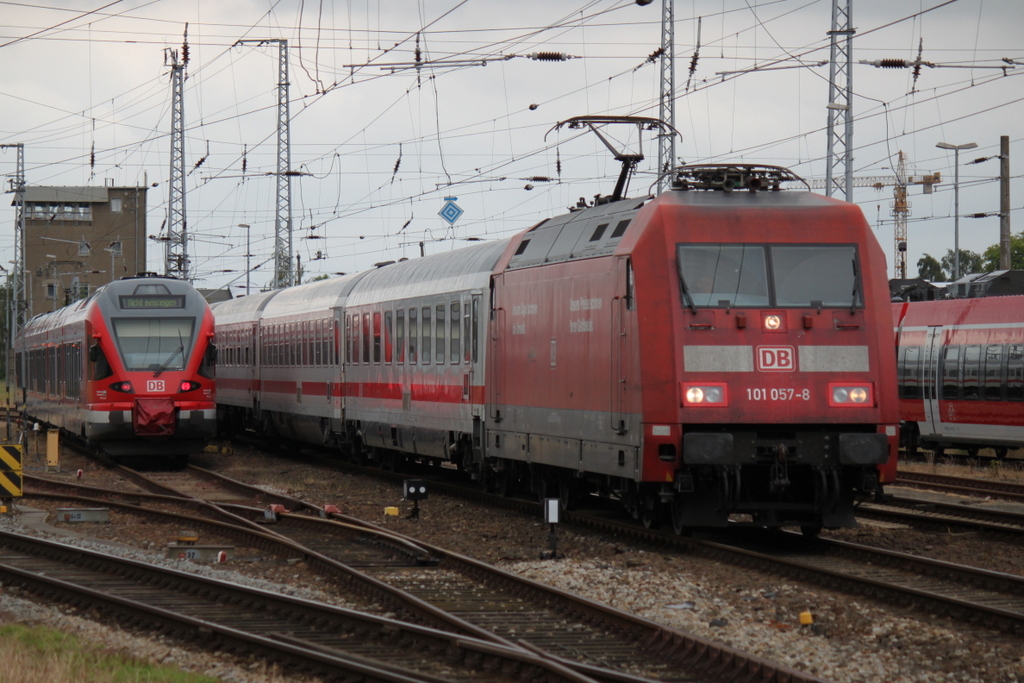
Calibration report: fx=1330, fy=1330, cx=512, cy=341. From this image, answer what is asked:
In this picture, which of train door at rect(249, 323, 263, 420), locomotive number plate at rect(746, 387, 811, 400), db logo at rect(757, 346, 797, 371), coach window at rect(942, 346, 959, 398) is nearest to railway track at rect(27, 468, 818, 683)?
locomotive number plate at rect(746, 387, 811, 400)

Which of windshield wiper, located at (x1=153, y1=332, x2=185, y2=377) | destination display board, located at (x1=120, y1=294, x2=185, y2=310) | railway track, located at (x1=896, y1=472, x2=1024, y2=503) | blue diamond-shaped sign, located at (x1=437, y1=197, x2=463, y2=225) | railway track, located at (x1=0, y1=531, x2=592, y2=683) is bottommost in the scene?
railway track, located at (x1=0, y1=531, x2=592, y2=683)

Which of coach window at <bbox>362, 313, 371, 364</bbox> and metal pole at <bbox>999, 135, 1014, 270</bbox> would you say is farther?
metal pole at <bbox>999, 135, 1014, 270</bbox>

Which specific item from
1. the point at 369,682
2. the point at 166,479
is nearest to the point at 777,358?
the point at 369,682

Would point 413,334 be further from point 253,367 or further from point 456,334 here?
point 253,367

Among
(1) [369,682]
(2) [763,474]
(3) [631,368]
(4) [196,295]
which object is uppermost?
(4) [196,295]

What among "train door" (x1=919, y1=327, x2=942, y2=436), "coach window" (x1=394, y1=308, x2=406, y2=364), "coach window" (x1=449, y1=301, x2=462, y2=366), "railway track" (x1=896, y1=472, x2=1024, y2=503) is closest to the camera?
"coach window" (x1=449, y1=301, x2=462, y2=366)

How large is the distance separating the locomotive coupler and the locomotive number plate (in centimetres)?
49

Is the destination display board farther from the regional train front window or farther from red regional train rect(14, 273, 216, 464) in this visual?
the regional train front window

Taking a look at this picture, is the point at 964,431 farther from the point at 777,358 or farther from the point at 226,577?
the point at 226,577

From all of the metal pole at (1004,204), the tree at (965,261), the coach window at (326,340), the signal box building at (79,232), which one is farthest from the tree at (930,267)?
the coach window at (326,340)

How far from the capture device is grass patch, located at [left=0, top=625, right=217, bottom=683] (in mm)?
8266

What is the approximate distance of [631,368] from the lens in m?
13.6

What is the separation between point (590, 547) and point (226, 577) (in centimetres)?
397

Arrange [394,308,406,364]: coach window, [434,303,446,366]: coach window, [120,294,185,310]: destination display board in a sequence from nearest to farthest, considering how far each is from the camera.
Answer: [434,303,446,366]: coach window
[394,308,406,364]: coach window
[120,294,185,310]: destination display board
